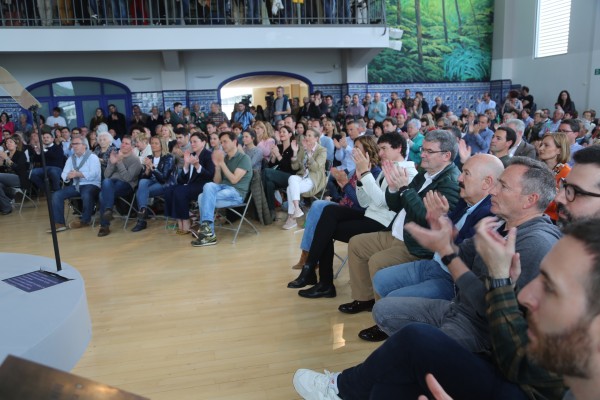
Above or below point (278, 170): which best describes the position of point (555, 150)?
above

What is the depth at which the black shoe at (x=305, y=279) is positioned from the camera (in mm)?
3582

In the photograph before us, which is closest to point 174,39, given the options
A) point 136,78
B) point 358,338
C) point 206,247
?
point 136,78

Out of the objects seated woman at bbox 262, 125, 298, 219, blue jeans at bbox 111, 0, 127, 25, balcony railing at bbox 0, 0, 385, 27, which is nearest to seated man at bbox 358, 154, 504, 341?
seated woman at bbox 262, 125, 298, 219

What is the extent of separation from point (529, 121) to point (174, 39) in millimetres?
8345

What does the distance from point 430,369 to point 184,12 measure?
1077 cm

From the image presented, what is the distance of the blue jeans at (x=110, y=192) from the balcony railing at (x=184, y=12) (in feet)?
18.1

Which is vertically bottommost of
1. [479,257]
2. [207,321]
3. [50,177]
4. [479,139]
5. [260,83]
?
[207,321]

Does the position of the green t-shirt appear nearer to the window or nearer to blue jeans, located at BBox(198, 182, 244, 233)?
blue jeans, located at BBox(198, 182, 244, 233)

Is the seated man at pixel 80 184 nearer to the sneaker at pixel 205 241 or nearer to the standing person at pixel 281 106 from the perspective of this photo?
the sneaker at pixel 205 241

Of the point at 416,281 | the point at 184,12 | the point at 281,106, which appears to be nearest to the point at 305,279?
the point at 416,281

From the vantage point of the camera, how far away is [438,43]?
13766 mm

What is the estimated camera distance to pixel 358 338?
286cm

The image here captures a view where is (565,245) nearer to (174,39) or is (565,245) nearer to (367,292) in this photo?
(367,292)

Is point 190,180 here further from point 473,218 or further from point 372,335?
point 473,218
